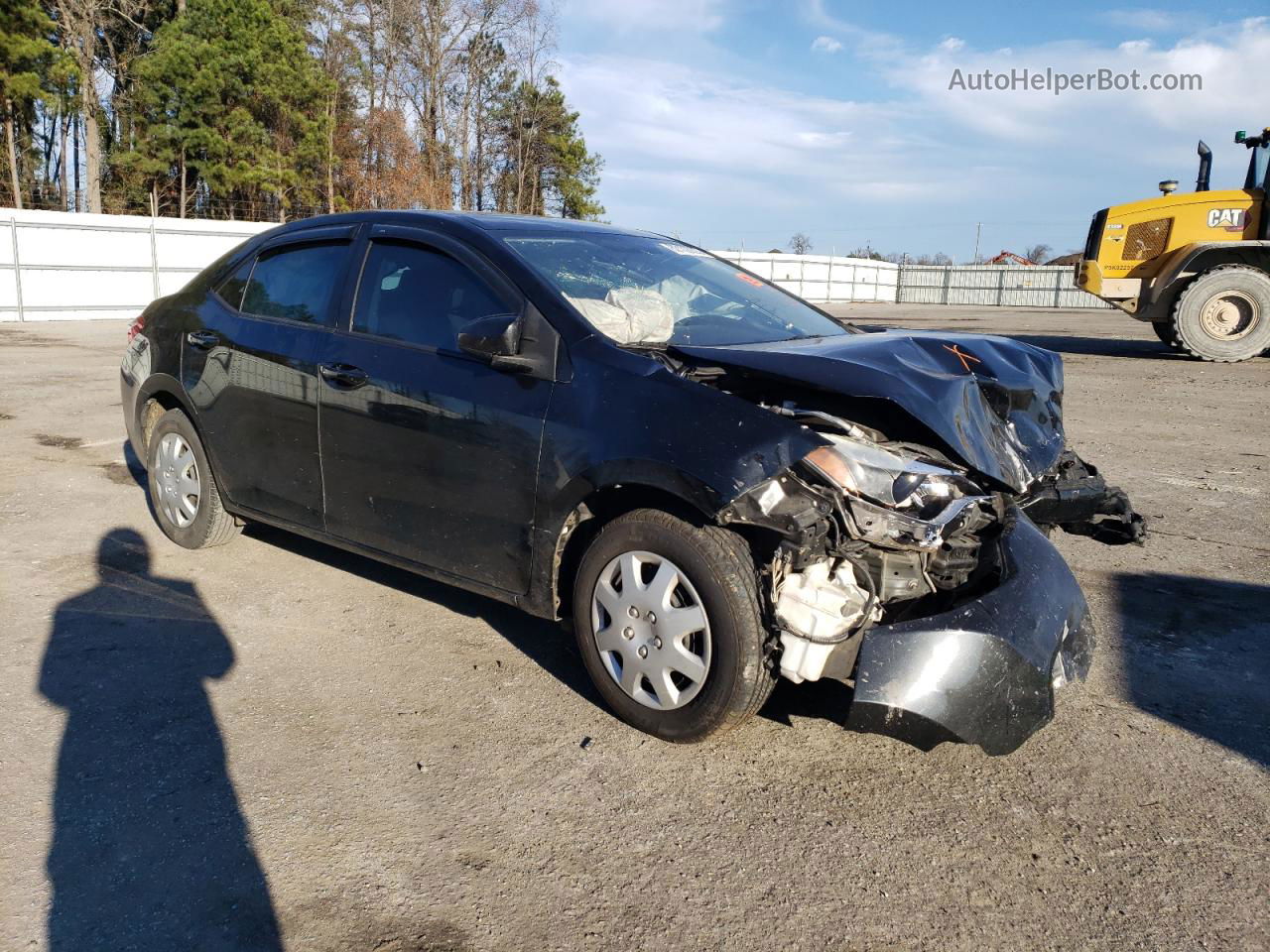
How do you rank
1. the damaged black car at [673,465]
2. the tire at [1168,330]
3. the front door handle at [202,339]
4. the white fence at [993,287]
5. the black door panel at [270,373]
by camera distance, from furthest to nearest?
the white fence at [993,287], the tire at [1168,330], the front door handle at [202,339], the black door panel at [270,373], the damaged black car at [673,465]

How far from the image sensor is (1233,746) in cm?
306

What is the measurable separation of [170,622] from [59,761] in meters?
1.17

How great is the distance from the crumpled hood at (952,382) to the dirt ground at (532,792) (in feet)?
2.88

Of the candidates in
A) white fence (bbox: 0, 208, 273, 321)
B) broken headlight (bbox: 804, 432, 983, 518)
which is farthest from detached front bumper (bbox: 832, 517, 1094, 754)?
white fence (bbox: 0, 208, 273, 321)

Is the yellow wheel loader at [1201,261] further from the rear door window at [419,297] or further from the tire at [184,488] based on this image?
the tire at [184,488]

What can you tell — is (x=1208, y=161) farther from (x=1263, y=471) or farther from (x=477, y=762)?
(x=477, y=762)

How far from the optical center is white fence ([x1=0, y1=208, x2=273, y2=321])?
21.0 m

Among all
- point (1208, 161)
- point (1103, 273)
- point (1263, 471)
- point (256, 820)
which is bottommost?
point (256, 820)

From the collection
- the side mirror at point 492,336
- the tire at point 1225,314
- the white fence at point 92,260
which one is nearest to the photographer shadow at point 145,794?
the side mirror at point 492,336

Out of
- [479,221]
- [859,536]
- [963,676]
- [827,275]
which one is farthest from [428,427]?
[827,275]

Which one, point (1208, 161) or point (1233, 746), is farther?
point (1208, 161)

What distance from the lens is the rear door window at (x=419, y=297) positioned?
3629 mm

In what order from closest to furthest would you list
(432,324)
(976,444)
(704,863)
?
1. (704,863)
2. (976,444)
3. (432,324)

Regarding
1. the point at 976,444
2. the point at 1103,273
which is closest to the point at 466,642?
the point at 976,444
